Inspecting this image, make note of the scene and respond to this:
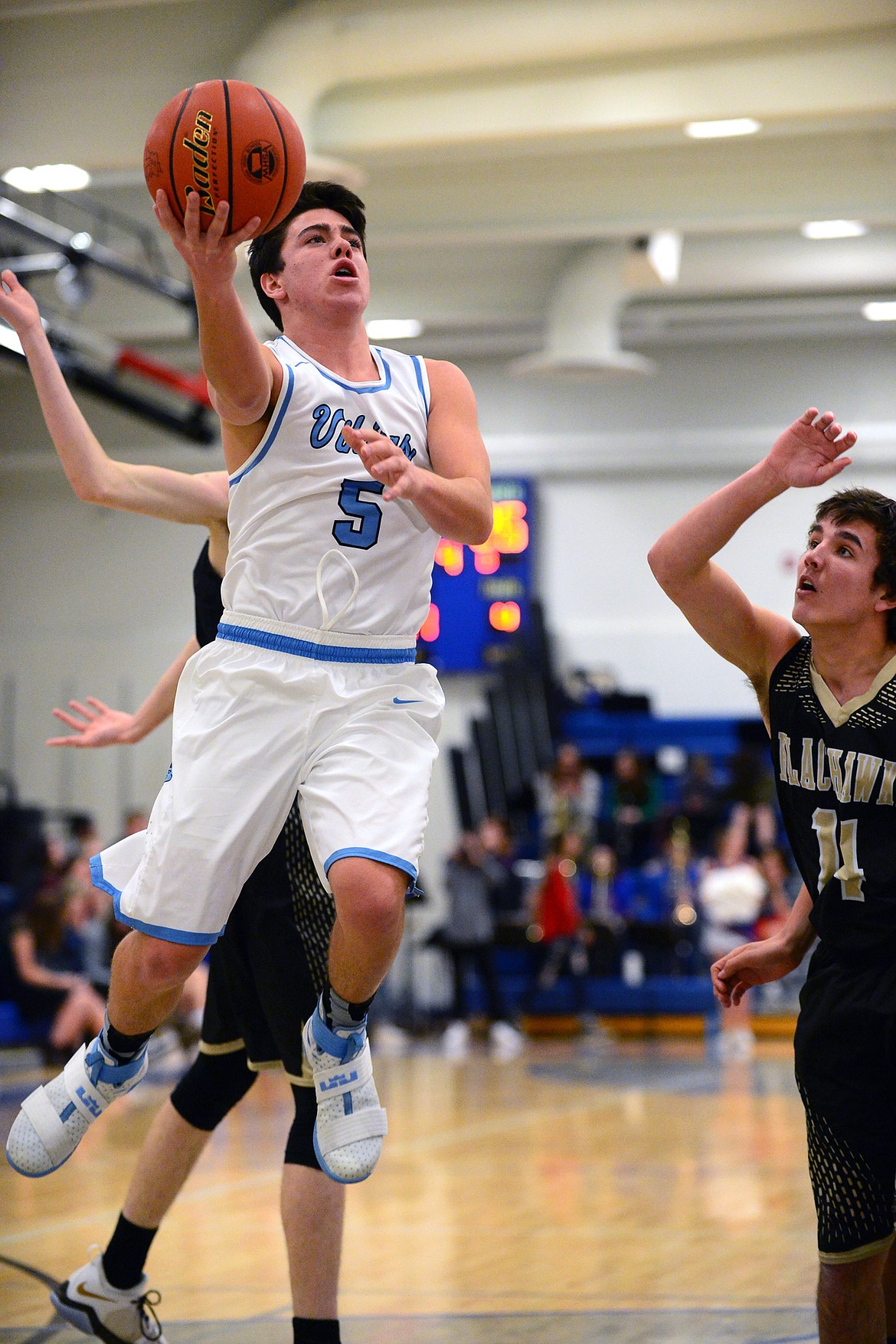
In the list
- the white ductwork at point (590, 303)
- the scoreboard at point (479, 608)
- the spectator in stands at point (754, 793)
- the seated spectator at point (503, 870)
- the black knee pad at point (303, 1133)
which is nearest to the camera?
the black knee pad at point (303, 1133)

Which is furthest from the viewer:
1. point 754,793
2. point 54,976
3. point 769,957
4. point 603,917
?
point 754,793

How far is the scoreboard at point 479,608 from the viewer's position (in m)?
16.4

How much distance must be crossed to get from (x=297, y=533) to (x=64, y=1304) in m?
1.91

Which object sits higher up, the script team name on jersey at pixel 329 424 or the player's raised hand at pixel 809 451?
the script team name on jersey at pixel 329 424

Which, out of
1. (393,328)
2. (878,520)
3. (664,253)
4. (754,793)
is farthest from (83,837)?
(878,520)

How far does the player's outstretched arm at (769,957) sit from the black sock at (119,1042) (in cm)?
115

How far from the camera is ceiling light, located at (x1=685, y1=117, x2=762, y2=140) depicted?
32.2 ft

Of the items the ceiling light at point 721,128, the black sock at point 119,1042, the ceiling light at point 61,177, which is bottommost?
the black sock at point 119,1042

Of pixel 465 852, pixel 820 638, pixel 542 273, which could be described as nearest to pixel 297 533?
pixel 820 638

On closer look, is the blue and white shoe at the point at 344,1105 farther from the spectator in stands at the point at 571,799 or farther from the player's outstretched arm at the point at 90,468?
the spectator in stands at the point at 571,799

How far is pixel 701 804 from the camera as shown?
15.0 meters

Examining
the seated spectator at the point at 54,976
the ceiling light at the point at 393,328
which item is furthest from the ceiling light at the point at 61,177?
the seated spectator at the point at 54,976

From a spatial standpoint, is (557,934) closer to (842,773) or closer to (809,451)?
(842,773)

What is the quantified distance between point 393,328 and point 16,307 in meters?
12.9
